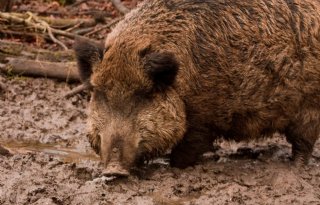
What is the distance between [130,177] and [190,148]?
76 centimetres

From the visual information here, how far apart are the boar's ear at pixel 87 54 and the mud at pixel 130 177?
941 mm

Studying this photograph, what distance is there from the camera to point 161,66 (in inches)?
259

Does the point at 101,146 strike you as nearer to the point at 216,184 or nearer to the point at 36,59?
the point at 216,184

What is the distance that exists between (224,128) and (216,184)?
685 millimetres

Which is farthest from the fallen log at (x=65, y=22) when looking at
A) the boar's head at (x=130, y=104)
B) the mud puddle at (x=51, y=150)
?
the boar's head at (x=130, y=104)

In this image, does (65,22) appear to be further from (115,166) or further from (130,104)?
(115,166)

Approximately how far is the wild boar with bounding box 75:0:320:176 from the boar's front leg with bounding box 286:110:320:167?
0.01m

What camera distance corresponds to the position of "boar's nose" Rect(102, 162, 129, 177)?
643 centimetres

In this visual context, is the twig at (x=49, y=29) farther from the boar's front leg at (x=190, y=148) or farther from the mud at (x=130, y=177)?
the boar's front leg at (x=190, y=148)

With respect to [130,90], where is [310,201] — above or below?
below

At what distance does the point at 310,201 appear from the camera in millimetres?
6355

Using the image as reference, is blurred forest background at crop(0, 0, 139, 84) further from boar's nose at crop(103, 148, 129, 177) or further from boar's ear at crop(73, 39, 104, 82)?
boar's nose at crop(103, 148, 129, 177)

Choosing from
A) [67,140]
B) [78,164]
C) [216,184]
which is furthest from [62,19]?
[216,184]

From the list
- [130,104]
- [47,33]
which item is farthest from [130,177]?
[47,33]
